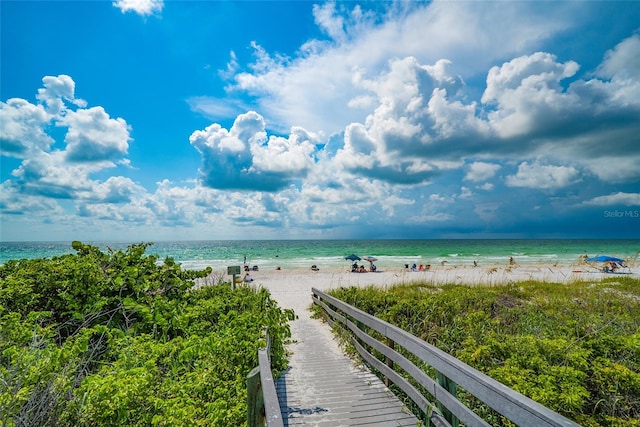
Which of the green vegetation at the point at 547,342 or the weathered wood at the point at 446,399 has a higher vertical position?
the weathered wood at the point at 446,399

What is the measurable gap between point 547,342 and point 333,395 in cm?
314

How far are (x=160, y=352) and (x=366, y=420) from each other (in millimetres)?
2891

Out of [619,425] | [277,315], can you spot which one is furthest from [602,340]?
[277,315]

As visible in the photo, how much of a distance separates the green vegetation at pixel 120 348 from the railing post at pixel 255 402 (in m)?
1.24

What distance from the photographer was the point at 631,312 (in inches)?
344

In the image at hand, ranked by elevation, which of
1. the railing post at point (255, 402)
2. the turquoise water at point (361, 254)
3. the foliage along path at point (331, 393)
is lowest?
the turquoise water at point (361, 254)

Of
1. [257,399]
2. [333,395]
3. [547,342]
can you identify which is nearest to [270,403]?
[257,399]

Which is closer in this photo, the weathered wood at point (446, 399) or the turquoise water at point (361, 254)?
the weathered wood at point (446, 399)

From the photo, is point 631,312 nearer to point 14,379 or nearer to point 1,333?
point 14,379

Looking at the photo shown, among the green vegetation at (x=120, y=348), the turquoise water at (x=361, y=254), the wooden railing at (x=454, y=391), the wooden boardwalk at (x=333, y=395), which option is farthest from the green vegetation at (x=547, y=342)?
the turquoise water at (x=361, y=254)

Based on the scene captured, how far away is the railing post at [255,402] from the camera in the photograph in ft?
6.82

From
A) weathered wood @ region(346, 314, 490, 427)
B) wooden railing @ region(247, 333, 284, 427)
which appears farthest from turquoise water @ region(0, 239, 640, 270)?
wooden railing @ region(247, 333, 284, 427)

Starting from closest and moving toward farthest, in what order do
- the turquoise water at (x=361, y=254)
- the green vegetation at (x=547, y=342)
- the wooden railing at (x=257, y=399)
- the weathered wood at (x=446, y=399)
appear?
the wooden railing at (x=257, y=399) < the weathered wood at (x=446, y=399) < the green vegetation at (x=547, y=342) < the turquoise water at (x=361, y=254)

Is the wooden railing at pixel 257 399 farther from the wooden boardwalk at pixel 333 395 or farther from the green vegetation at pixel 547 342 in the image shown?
the green vegetation at pixel 547 342
